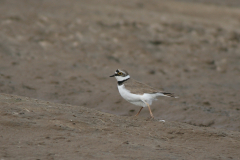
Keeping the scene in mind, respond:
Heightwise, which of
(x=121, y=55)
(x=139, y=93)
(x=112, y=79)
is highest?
(x=139, y=93)

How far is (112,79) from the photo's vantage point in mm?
11883

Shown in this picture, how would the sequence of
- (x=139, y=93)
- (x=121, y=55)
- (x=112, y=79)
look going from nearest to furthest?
(x=139, y=93), (x=112, y=79), (x=121, y=55)

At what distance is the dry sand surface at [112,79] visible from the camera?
613 centimetres

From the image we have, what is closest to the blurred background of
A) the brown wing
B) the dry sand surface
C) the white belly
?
the dry sand surface

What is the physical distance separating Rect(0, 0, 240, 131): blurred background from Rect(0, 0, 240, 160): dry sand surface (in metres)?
0.04

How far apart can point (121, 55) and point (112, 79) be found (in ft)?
6.74

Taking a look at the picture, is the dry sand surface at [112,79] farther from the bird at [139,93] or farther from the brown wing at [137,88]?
the brown wing at [137,88]

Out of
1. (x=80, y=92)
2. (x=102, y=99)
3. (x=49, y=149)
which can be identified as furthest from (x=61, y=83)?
(x=49, y=149)

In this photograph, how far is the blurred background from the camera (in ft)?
33.5

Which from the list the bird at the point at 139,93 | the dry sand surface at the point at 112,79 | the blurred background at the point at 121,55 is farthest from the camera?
the blurred background at the point at 121,55

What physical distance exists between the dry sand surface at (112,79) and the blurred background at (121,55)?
35mm

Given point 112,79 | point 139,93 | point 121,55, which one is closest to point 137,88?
point 139,93

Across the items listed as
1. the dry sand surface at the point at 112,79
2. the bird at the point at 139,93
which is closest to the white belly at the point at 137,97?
the bird at the point at 139,93

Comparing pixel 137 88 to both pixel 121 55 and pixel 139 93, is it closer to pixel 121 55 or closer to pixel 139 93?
pixel 139 93
